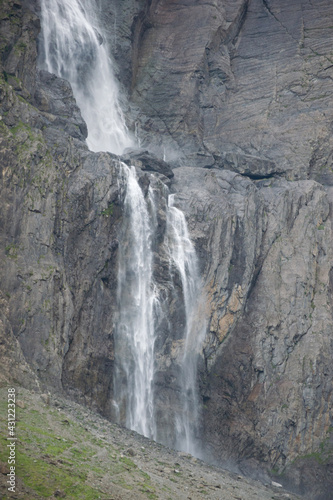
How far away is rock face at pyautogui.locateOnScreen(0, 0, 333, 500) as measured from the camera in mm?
47156

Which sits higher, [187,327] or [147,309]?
[147,309]

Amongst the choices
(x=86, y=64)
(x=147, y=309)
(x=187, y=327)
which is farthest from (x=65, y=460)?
(x=86, y=64)

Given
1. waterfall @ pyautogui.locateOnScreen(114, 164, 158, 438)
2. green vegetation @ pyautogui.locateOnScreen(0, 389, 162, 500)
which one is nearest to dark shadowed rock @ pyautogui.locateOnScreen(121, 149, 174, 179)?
waterfall @ pyautogui.locateOnScreen(114, 164, 158, 438)

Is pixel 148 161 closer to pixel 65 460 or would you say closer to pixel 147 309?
pixel 147 309

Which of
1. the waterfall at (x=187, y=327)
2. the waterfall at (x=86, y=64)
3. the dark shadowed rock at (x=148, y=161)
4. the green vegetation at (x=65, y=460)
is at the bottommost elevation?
the green vegetation at (x=65, y=460)

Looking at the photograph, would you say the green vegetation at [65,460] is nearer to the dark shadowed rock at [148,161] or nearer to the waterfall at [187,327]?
the waterfall at [187,327]

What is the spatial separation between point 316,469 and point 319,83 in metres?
44.9

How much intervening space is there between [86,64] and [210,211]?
2379 cm

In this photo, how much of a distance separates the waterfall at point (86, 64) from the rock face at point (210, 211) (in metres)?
3.10

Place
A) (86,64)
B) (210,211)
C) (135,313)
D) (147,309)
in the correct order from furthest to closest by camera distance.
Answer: (86,64) → (210,211) → (147,309) → (135,313)

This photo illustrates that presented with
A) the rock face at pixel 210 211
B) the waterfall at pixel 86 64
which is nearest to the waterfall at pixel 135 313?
the rock face at pixel 210 211

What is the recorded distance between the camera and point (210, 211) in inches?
2500

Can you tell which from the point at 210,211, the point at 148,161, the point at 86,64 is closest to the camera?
the point at 210,211

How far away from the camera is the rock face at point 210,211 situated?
4716 cm
